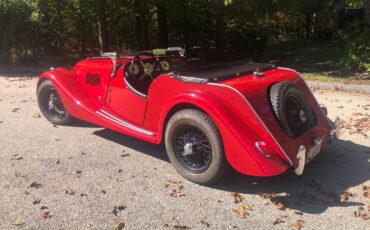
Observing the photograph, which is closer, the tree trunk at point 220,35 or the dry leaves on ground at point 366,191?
the dry leaves on ground at point 366,191

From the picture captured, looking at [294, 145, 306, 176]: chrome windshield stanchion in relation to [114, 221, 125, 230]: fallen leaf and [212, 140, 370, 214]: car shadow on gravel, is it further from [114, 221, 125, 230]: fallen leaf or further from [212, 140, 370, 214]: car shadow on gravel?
[114, 221, 125, 230]: fallen leaf

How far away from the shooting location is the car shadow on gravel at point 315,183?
4.06 metres

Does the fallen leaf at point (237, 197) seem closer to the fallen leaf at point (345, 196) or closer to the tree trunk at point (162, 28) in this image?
the fallen leaf at point (345, 196)

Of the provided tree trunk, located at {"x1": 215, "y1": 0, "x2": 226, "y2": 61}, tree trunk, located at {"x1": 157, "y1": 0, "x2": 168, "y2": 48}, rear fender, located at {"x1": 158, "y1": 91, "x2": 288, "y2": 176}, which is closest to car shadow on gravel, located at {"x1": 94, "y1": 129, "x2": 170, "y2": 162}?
rear fender, located at {"x1": 158, "y1": 91, "x2": 288, "y2": 176}

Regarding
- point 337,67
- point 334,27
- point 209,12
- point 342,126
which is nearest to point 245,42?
point 209,12

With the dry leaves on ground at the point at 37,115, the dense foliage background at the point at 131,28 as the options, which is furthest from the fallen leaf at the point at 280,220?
the dense foliage background at the point at 131,28

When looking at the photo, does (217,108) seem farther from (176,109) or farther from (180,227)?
(180,227)

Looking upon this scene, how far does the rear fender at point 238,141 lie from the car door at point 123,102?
1031mm

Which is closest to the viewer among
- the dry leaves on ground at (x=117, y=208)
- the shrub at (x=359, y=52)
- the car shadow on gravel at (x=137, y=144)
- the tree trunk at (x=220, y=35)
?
the dry leaves on ground at (x=117, y=208)

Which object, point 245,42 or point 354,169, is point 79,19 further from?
point 354,169

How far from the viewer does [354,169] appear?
4797 millimetres

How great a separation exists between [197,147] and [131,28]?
36.0 ft

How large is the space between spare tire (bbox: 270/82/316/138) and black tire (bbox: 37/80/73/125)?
138 inches

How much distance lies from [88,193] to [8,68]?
10694 mm
